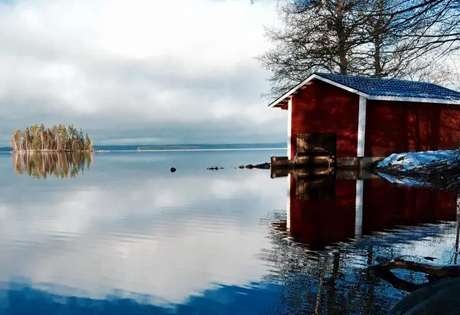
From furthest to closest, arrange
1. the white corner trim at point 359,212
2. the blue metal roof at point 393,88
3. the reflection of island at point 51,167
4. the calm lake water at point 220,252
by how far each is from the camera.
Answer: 1. the reflection of island at point 51,167
2. the blue metal roof at point 393,88
3. the white corner trim at point 359,212
4. the calm lake water at point 220,252

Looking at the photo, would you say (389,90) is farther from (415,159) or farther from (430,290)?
(430,290)

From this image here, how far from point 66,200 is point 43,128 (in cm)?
14279

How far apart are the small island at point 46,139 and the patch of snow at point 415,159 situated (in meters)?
140

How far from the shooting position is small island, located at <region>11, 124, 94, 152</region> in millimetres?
140875

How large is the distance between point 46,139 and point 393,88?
141m

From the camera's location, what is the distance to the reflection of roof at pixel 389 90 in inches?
771

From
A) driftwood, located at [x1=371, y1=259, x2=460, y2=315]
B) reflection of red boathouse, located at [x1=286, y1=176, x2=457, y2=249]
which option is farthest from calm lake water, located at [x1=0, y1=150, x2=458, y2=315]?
driftwood, located at [x1=371, y1=259, x2=460, y2=315]

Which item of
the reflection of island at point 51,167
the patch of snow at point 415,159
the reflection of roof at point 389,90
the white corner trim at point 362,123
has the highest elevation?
the reflection of roof at point 389,90

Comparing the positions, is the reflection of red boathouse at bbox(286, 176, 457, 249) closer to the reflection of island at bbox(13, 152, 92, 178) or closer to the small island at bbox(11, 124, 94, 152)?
the reflection of island at bbox(13, 152, 92, 178)

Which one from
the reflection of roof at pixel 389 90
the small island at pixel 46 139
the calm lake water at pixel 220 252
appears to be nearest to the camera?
the calm lake water at pixel 220 252

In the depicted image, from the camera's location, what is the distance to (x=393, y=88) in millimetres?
21031

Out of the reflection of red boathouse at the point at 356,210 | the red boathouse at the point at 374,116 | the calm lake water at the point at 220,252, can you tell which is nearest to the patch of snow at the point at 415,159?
the red boathouse at the point at 374,116

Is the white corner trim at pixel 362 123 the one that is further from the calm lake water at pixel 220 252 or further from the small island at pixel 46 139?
the small island at pixel 46 139

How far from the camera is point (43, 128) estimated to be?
142 metres
